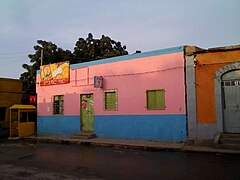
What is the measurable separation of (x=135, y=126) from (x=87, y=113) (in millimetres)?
4046

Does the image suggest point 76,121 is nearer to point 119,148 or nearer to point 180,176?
point 119,148

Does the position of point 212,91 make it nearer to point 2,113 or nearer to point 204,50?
point 204,50

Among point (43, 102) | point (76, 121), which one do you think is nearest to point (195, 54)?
point (76, 121)

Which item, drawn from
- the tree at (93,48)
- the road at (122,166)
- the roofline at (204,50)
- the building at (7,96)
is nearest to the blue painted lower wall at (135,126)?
the road at (122,166)

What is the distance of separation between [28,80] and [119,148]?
2660 centimetres

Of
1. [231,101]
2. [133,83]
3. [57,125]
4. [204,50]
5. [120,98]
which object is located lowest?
→ [57,125]

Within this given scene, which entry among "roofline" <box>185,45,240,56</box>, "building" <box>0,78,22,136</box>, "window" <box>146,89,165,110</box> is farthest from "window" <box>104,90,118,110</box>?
"building" <box>0,78,22,136</box>

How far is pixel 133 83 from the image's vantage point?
15.8 m

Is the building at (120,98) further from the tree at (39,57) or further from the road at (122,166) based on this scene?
the tree at (39,57)

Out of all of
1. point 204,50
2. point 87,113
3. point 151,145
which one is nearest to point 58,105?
point 87,113

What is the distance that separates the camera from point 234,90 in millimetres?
12773

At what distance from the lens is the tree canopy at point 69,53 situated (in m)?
35.9

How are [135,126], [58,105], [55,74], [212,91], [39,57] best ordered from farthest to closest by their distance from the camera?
[39,57]
[55,74]
[58,105]
[135,126]
[212,91]

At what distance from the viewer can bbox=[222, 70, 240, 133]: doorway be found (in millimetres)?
12625
